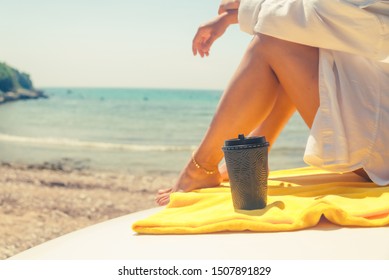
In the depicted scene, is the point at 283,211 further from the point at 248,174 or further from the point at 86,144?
the point at 86,144

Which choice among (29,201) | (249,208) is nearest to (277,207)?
(249,208)

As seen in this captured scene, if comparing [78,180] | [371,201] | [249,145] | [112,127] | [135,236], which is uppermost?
[249,145]

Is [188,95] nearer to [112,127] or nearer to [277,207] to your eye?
[112,127]

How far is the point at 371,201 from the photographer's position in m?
1.55

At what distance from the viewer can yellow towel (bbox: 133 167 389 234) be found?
145cm

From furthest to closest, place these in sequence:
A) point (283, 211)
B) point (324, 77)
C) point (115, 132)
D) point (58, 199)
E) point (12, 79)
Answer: point (12, 79) < point (115, 132) < point (58, 199) < point (324, 77) < point (283, 211)

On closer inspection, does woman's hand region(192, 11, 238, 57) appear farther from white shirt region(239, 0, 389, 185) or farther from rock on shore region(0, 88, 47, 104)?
rock on shore region(0, 88, 47, 104)

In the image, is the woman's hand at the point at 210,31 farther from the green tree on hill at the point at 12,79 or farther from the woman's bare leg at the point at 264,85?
the green tree on hill at the point at 12,79

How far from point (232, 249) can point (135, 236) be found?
0.32 m

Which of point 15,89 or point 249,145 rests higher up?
point 249,145

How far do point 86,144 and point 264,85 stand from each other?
8.94m

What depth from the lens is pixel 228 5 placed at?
2094mm

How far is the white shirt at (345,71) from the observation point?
5.66 ft

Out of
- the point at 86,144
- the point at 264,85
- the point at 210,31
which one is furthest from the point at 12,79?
the point at 264,85
